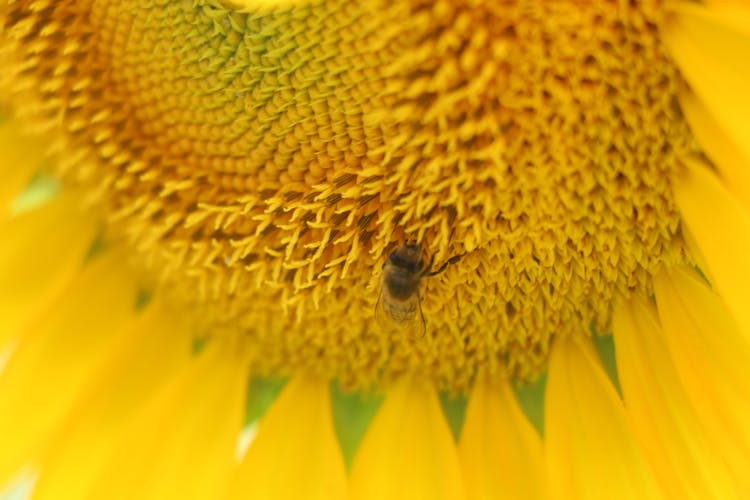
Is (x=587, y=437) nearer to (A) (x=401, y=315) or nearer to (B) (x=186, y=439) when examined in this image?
(A) (x=401, y=315)

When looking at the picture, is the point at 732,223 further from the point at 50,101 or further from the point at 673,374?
the point at 50,101

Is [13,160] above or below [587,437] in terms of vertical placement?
above

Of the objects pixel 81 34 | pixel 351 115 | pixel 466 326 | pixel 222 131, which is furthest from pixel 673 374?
pixel 81 34

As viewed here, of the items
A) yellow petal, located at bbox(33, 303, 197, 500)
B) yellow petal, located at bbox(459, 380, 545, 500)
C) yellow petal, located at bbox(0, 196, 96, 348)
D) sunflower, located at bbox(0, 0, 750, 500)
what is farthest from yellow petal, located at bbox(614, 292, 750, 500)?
yellow petal, located at bbox(0, 196, 96, 348)

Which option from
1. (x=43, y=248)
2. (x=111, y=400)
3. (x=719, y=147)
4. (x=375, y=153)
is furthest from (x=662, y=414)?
(x=43, y=248)

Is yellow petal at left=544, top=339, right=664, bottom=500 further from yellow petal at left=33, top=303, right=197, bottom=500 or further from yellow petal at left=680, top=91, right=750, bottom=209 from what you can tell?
yellow petal at left=33, top=303, right=197, bottom=500

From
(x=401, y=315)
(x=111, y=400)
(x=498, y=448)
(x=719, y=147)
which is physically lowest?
(x=498, y=448)

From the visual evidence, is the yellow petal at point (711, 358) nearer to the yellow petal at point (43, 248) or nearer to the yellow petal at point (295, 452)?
the yellow petal at point (295, 452)
